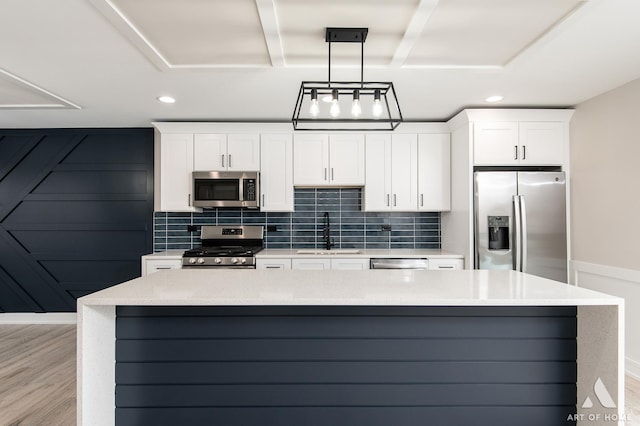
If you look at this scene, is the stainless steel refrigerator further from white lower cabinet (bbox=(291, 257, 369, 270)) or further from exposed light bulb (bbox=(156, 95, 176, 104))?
exposed light bulb (bbox=(156, 95, 176, 104))

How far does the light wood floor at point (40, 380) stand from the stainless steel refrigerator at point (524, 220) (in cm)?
112

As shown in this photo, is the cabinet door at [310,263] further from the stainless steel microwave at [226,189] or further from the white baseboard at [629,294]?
the white baseboard at [629,294]

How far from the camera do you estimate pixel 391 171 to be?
13.4 feet

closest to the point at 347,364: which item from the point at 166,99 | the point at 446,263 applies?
the point at 446,263

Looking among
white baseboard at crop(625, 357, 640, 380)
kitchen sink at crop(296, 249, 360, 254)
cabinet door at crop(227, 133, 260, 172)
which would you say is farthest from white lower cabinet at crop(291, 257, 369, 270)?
white baseboard at crop(625, 357, 640, 380)

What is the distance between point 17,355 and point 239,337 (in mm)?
3066

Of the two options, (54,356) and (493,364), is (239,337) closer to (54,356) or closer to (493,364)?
(493,364)

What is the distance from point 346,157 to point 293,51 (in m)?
1.78

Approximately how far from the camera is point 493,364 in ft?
6.05

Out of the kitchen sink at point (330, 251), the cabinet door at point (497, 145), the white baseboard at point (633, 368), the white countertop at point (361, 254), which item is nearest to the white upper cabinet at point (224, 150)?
the white countertop at point (361, 254)

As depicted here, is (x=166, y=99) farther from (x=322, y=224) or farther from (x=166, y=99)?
(x=322, y=224)

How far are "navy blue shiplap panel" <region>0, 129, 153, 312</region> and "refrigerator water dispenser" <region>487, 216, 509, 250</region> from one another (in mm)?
3839

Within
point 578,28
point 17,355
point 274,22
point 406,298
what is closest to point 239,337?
point 406,298

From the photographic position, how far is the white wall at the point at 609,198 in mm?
2912
